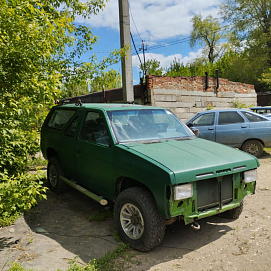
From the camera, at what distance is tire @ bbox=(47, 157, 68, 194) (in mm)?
5771

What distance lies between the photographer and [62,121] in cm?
587

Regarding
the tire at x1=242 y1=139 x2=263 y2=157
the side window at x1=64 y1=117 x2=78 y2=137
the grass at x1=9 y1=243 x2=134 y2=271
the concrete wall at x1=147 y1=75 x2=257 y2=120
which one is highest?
the concrete wall at x1=147 y1=75 x2=257 y2=120

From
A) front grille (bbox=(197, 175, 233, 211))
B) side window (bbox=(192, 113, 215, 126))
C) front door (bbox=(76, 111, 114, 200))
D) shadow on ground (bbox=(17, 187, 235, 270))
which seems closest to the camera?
front grille (bbox=(197, 175, 233, 211))

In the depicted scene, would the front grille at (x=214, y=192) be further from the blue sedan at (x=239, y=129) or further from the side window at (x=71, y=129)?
the blue sedan at (x=239, y=129)

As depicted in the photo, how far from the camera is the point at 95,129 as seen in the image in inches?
188

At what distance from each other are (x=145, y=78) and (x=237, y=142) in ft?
13.8

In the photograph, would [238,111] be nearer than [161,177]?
No

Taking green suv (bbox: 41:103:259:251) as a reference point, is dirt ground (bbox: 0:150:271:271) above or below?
below

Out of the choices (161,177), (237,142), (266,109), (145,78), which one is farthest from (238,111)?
(161,177)

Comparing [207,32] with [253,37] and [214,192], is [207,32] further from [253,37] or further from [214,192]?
[214,192]

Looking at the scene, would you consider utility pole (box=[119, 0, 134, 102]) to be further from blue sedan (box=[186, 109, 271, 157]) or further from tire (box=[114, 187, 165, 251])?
tire (box=[114, 187, 165, 251])

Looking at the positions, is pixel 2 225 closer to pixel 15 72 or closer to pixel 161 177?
pixel 15 72

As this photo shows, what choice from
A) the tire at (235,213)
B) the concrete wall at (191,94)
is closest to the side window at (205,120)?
the concrete wall at (191,94)

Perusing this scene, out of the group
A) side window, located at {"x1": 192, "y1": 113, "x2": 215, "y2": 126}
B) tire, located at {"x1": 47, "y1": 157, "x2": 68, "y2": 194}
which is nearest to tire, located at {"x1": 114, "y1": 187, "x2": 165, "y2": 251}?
tire, located at {"x1": 47, "y1": 157, "x2": 68, "y2": 194}
